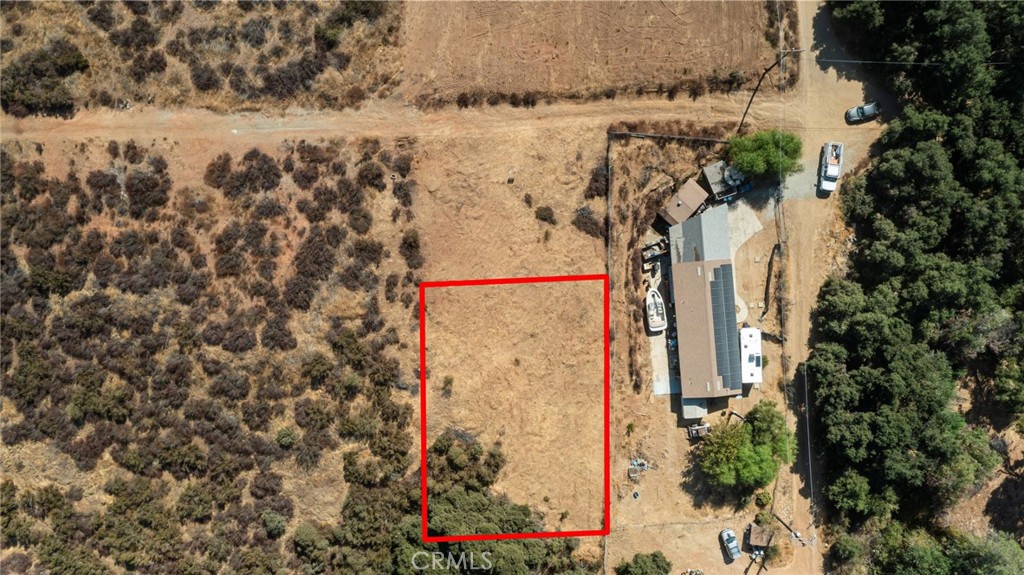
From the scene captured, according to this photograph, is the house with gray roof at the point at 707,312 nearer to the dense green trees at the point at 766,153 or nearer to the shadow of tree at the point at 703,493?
the dense green trees at the point at 766,153

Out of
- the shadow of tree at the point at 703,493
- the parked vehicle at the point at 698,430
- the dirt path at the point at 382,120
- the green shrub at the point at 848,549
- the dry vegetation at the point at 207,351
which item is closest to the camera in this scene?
the green shrub at the point at 848,549

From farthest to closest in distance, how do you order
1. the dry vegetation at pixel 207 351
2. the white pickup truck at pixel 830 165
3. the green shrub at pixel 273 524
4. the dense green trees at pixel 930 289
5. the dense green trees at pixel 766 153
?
the white pickup truck at pixel 830 165 → the dry vegetation at pixel 207 351 → the green shrub at pixel 273 524 → the dense green trees at pixel 766 153 → the dense green trees at pixel 930 289

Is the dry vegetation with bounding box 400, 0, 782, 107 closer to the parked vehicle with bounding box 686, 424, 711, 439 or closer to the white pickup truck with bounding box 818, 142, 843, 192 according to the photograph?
the white pickup truck with bounding box 818, 142, 843, 192

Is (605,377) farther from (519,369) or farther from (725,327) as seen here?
(725,327)

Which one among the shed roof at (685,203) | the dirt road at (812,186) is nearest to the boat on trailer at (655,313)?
the shed roof at (685,203)

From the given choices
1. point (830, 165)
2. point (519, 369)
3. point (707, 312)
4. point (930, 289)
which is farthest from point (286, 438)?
point (930, 289)

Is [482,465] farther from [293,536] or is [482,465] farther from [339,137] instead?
[339,137]

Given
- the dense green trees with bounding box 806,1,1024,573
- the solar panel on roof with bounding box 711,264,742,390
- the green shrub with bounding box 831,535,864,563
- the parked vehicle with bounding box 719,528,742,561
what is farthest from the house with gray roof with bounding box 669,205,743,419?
the green shrub with bounding box 831,535,864,563
